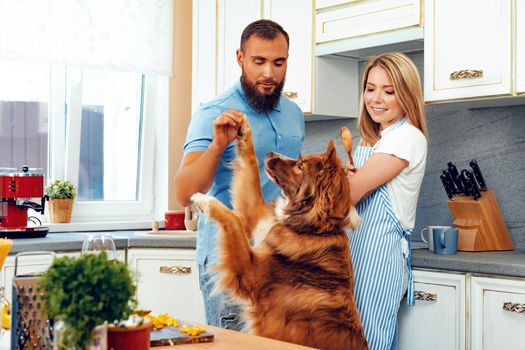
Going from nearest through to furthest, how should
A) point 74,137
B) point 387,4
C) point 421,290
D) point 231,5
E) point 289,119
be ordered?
point 289,119 < point 421,290 < point 387,4 < point 231,5 < point 74,137

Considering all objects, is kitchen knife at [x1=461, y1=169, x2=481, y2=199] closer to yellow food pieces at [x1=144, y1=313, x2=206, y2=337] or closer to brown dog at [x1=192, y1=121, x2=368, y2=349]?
brown dog at [x1=192, y1=121, x2=368, y2=349]

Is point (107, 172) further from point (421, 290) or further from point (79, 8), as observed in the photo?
point (421, 290)

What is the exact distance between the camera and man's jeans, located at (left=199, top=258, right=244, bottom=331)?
2.37 m

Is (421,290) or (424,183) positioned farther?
(424,183)

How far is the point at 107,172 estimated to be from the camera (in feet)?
14.4

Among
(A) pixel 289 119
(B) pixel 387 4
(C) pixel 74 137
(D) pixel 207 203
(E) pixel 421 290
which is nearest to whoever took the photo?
(D) pixel 207 203

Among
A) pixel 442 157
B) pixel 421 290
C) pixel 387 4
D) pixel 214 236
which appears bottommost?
pixel 421 290

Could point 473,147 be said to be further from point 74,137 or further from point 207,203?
point 74,137

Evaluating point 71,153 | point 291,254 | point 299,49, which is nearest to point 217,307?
point 291,254

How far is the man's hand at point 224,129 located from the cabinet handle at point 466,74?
103cm

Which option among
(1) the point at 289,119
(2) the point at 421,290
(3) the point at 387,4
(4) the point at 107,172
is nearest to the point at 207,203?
(1) the point at 289,119

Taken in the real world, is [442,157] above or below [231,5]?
below

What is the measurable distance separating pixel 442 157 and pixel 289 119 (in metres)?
1.12

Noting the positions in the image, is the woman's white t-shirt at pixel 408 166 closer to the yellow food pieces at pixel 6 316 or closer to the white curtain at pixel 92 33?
the yellow food pieces at pixel 6 316
